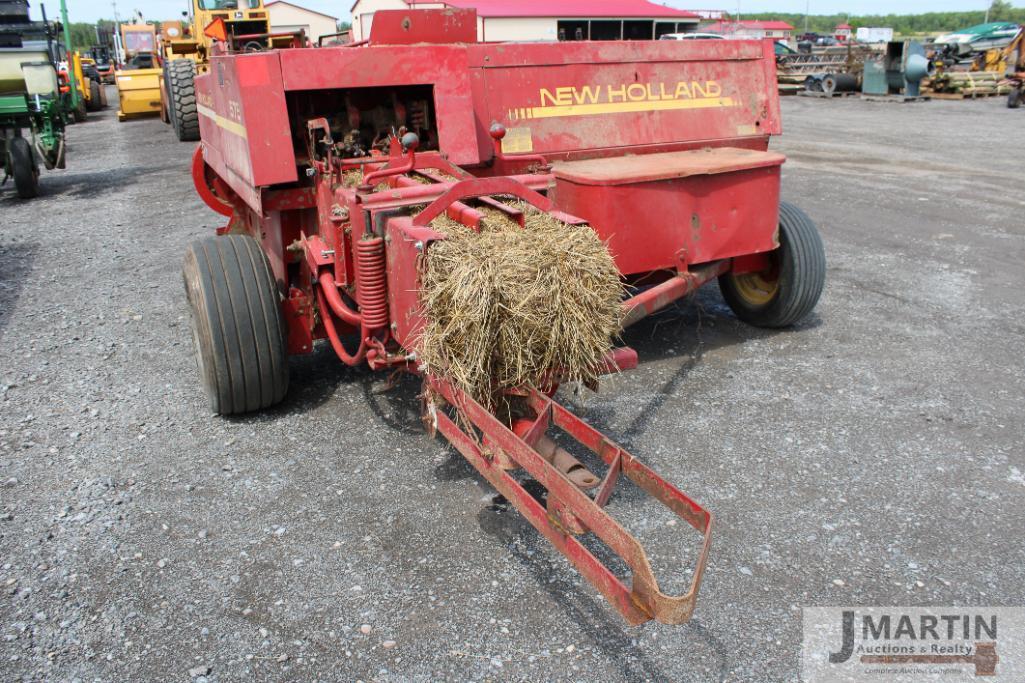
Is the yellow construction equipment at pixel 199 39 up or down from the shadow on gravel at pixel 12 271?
up

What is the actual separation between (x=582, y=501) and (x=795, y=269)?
3308 millimetres

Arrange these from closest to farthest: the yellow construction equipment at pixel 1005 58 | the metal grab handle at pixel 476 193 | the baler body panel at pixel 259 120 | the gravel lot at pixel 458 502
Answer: the gravel lot at pixel 458 502, the metal grab handle at pixel 476 193, the baler body panel at pixel 259 120, the yellow construction equipment at pixel 1005 58

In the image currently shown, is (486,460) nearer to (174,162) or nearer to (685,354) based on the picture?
(685,354)

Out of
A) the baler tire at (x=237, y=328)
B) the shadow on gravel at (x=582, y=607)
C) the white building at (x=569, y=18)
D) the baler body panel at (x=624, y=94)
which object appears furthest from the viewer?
the white building at (x=569, y=18)

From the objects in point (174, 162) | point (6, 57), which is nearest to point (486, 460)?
point (6, 57)

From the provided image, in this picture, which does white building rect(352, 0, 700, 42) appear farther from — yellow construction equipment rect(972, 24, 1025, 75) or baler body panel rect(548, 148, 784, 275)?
baler body panel rect(548, 148, 784, 275)

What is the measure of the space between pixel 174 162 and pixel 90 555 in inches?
477

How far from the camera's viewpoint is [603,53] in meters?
4.96

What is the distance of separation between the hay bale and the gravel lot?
76 centimetres

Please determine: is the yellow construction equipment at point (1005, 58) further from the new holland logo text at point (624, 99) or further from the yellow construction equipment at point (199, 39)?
the new holland logo text at point (624, 99)

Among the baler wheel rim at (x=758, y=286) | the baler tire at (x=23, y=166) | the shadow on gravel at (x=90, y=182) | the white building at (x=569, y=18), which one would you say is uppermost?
the white building at (x=569, y=18)

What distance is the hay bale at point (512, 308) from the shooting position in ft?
9.37

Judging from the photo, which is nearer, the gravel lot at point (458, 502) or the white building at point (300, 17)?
the gravel lot at point (458, 502)

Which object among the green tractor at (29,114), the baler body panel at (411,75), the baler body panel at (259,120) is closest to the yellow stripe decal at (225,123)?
the baler body panel at (259,120)
